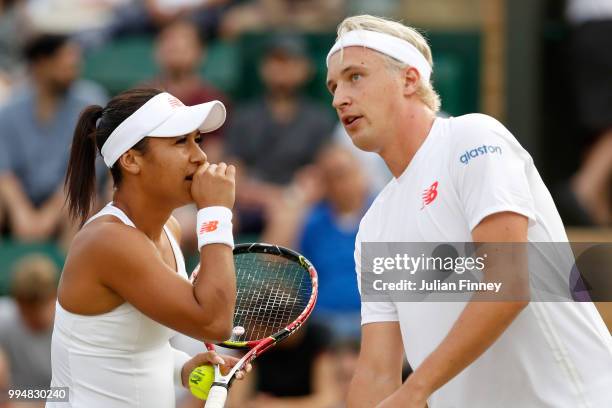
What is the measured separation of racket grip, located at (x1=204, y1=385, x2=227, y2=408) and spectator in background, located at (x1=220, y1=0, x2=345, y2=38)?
5.45 metres

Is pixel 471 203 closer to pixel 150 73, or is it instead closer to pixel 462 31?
pixel 462 31

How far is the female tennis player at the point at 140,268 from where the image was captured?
3807 millimetres

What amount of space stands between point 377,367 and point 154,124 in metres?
1.14

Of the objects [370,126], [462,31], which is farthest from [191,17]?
[370,126]

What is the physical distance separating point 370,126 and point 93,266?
3.40 ft

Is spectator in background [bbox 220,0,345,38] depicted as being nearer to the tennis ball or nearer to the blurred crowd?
the blurred crowd

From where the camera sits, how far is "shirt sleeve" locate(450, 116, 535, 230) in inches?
140

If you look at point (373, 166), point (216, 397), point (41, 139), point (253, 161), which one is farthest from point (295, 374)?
point (216, 397)

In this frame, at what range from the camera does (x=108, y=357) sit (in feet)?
12.8

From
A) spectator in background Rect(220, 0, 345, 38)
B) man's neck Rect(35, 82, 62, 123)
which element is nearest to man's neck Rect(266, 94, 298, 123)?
spectator in background Rect(220, 0, 345, 38)

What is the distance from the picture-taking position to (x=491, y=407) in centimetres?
388

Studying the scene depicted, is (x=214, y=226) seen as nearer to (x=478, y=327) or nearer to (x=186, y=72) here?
(x=478, y=327)

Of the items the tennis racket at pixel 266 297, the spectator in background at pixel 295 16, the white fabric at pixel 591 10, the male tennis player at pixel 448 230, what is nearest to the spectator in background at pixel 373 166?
the spectator in background at pixel 295 16

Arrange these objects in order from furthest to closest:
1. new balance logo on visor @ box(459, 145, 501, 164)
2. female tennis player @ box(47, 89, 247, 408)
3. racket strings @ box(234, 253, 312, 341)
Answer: racket strings @ box(234, 253, 312, 341), female tennis player @ box(47, 89, 247, 408), new balance logo on visor @ box(459, 145, 501, 164)
